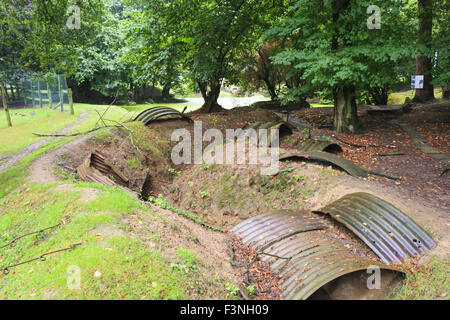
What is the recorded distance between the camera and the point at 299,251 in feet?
19.0

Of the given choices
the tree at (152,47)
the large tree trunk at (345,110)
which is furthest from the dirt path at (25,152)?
the large tree trunk at (345,110)

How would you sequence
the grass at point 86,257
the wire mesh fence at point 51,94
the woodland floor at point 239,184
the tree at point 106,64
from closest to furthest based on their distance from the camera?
the grass at point 86,257, the woodland floor at point 239,184, the wire mesh fence at point 51,94, the tree at point 106,64

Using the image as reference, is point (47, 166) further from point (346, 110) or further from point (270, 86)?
point (270, 86)

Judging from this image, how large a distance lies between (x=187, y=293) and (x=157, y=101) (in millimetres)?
32778

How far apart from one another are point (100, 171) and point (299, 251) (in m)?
6.52

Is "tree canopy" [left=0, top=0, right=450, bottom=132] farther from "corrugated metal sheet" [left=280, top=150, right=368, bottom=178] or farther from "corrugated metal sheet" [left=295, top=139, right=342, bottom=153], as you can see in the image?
"corrugated metal sheet" [left=280, top=150, right=368, bottom=178]

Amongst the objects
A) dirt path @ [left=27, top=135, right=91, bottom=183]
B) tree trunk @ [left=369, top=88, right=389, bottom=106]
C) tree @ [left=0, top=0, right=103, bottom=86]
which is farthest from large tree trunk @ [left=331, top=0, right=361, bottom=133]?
dirt path @ [left=27, top=135, right=91, bottom=183]

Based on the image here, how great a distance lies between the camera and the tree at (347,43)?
10.3 m

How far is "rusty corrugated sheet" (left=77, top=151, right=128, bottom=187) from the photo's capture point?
816 centimetres

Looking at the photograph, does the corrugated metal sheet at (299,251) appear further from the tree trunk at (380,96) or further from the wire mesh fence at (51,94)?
the tree trunk at (380,96)

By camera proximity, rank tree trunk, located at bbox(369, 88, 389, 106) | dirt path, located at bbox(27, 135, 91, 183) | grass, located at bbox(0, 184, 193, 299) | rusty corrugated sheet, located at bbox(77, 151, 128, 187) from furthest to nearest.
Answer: tree trunk, located at bbox(369, 88, 389, 106)
rusty corrugated sheet, located at bbox(77, 151, 128, 187)
dirt path, located at bbox(27, 135, 91, 183)
grass, located at bbox(0, 184, 193, 299)

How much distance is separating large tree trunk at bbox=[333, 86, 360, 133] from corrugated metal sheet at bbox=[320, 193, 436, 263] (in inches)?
298

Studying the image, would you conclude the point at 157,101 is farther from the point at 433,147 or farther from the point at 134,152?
the point at 433,147

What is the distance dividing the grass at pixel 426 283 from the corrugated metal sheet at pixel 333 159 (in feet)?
12.4
